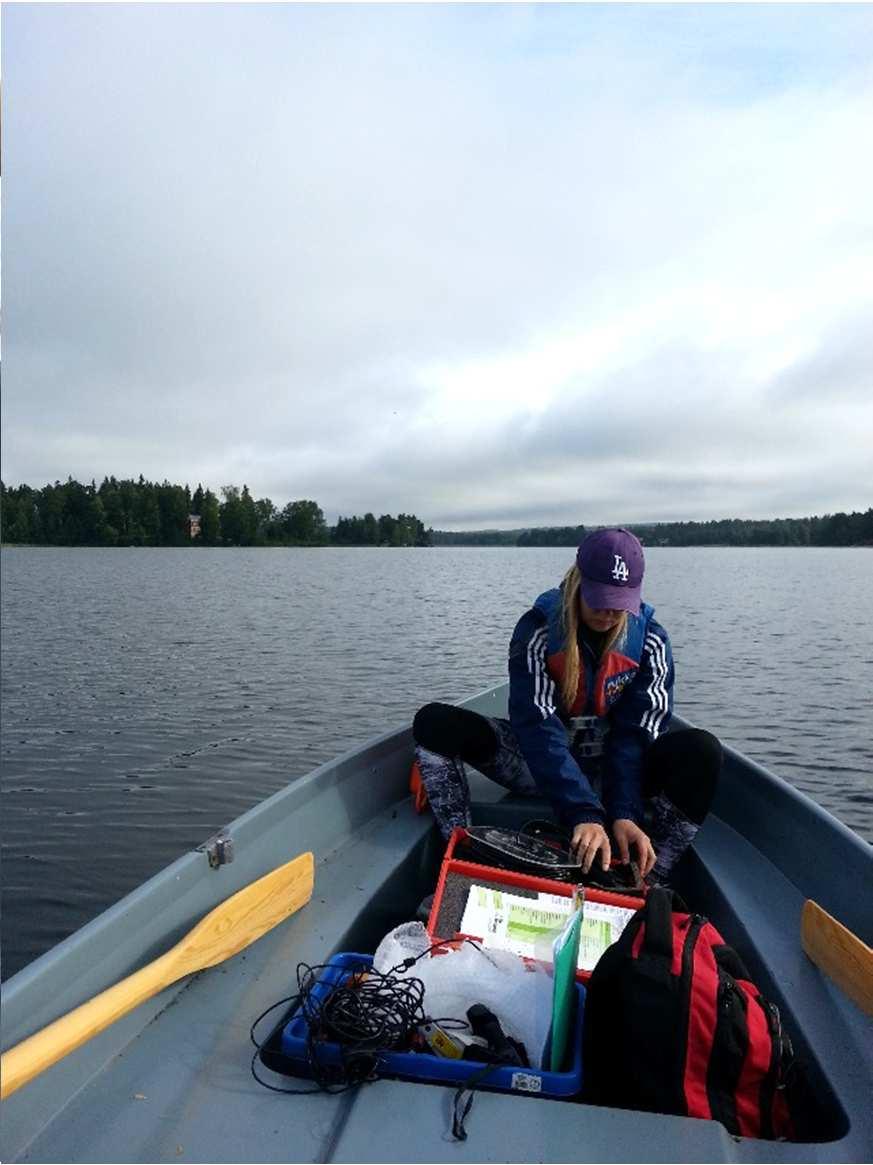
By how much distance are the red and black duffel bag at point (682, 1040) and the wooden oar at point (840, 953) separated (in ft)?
1.10

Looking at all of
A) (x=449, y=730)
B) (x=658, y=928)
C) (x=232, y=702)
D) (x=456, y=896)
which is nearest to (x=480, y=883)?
(x=456, y=896)

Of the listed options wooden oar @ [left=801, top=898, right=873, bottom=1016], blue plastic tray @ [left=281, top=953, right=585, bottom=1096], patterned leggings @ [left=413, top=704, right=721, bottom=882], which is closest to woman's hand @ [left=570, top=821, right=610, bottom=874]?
patterned leggings @ [left=413, top=704, right=721, bottom=882]

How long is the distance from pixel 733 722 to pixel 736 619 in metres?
12.1

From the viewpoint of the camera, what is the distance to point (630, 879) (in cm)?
306

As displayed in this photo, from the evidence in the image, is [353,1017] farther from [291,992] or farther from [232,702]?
[232,702]

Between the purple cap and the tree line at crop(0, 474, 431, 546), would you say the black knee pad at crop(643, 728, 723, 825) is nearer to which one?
the purple cap

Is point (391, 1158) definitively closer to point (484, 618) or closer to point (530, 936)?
point (530, 936)

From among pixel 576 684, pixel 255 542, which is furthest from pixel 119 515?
pixel 576 684

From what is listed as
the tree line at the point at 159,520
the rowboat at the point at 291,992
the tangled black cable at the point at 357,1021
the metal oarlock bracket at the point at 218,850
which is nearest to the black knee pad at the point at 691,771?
the rowboat at the point at 291,992

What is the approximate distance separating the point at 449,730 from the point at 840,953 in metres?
1.60

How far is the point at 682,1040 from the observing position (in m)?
1.93

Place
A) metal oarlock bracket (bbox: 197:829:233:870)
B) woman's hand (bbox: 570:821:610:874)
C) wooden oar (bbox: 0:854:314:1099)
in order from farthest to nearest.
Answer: woman's hand (bbox: 570:821:610:874) < metal oarlock bracket (bbox: 197:829:233:870) < wooden oar (bbox: 0:854:314:1099)

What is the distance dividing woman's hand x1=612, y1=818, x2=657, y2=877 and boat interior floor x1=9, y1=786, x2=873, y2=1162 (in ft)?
1.51

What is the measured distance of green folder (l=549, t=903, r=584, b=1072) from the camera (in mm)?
2035
